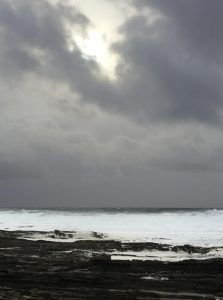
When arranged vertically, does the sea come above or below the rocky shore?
above

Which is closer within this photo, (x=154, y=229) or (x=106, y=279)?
(x=106, y=279)

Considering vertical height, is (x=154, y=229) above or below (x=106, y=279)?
above

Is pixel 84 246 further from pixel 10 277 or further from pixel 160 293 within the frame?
pixel 160 293

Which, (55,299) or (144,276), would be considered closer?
(55,299)

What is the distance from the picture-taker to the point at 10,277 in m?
14.4

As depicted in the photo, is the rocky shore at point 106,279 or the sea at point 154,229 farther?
the sea at point 154,229

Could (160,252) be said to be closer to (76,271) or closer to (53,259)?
(53,259)

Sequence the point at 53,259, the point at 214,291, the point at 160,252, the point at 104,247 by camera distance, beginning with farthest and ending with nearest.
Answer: the point at 104,247 → the point at 160,252 → the point at 53,259 → the point at 214,291

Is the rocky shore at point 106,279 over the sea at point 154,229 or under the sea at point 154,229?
under

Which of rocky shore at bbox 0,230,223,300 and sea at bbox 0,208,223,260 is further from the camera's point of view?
sea at bbox 0,208,223,260

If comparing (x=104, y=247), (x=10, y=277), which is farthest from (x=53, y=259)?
(x=104, y=247)

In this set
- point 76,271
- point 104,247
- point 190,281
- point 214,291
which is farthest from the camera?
point 104,247

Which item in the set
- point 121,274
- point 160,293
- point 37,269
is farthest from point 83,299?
point 37,269

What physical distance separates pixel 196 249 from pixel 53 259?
816 centimetres
